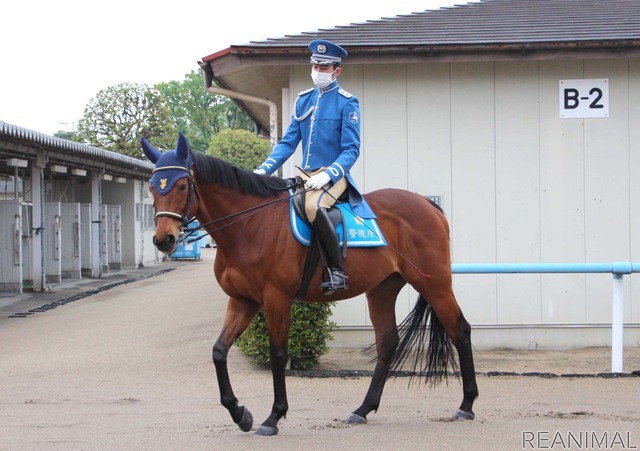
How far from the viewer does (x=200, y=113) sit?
289ft

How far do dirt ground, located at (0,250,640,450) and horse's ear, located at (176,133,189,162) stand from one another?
1.98 meters

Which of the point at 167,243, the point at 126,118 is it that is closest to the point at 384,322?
the point at 167,243

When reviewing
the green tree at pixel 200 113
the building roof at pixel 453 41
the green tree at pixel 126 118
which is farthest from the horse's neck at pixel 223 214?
the green tree at pixel 200 113

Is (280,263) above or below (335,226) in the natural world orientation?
below

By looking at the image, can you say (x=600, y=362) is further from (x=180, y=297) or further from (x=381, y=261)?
(x=180, y=297)

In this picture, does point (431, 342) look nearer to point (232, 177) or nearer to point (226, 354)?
point (226, 354)

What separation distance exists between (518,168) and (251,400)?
4944mm

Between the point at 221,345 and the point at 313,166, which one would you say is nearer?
the point at 221,345

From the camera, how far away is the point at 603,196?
11.0 m

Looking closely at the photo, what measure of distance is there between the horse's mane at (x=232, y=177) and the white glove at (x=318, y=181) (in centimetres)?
29

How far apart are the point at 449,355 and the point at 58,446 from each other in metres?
3.23

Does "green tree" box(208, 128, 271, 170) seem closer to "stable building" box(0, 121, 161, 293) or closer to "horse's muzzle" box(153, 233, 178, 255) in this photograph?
"stable building" box(0, 121, 161, 293)

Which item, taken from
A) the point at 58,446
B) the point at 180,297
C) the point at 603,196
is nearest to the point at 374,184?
the point at 603,196

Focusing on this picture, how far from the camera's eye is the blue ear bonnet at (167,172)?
19.9 ft
